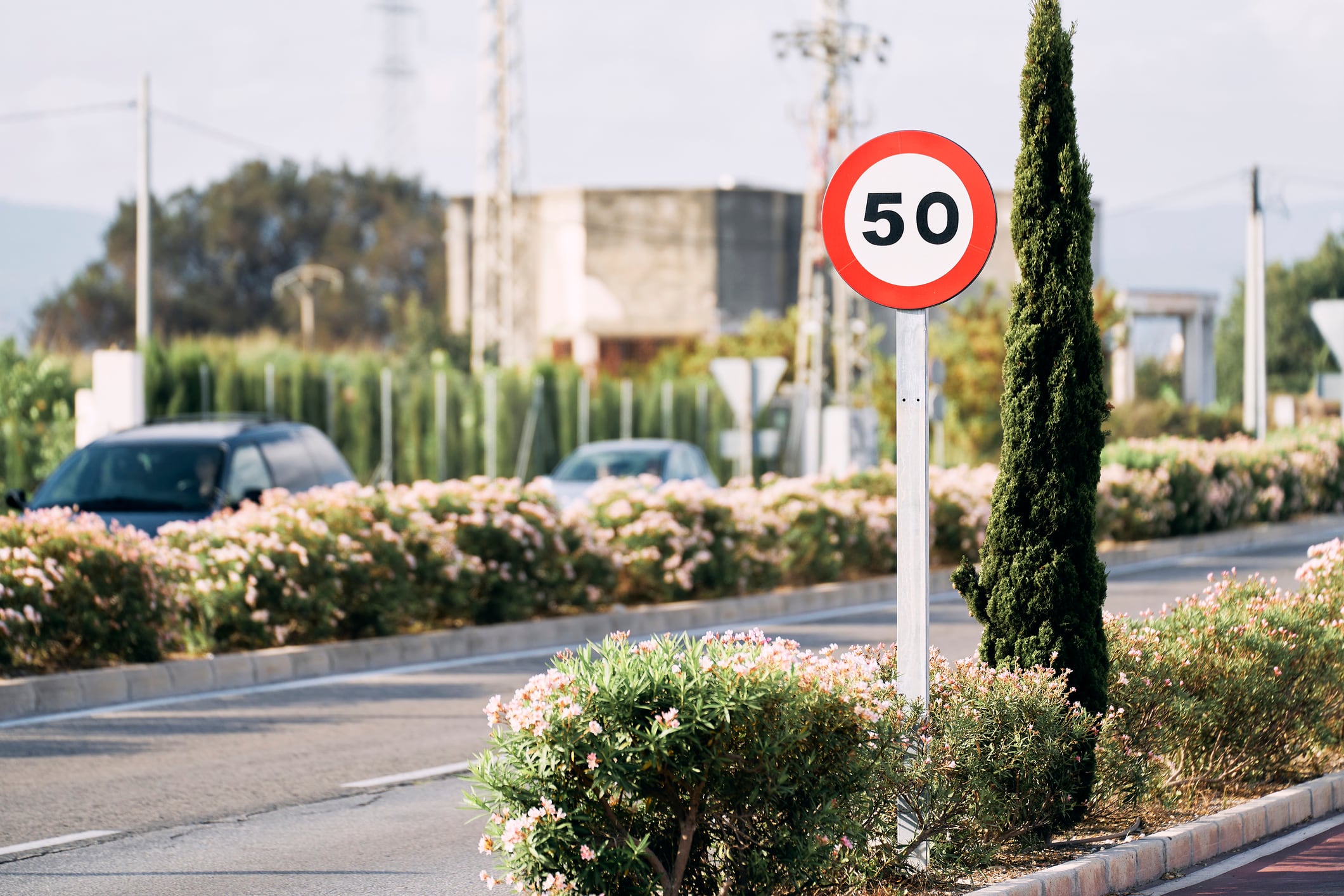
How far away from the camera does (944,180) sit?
6.27 meters

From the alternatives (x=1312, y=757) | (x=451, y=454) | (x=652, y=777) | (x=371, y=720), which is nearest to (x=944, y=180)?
(x=652, y=777)

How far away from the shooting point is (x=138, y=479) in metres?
15.0

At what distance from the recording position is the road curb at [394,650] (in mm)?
11148

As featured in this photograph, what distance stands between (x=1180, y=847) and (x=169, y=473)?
10.4 m

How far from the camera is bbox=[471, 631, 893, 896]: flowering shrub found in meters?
5.27

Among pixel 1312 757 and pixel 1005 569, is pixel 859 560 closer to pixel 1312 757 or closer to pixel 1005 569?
pixel 1312 757

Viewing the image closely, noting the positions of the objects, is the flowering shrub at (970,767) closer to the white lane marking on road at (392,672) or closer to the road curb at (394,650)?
the white lane marking on road at (392,672)

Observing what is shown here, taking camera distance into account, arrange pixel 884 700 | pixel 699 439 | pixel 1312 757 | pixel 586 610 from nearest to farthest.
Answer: pixel 884 700 → pixel 1312 757 → pixel 586 610 → pixel 699 439

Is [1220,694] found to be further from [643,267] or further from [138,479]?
[643,267]

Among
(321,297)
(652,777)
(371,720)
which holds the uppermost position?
(321,297)

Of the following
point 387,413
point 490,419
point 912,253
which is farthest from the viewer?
point 490,419

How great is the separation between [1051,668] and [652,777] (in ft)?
7.08

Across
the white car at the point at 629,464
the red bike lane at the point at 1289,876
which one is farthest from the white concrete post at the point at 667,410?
the red bike lane at the point at 1289,876

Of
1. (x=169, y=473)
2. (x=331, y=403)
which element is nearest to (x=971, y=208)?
(x=169, y=473)
